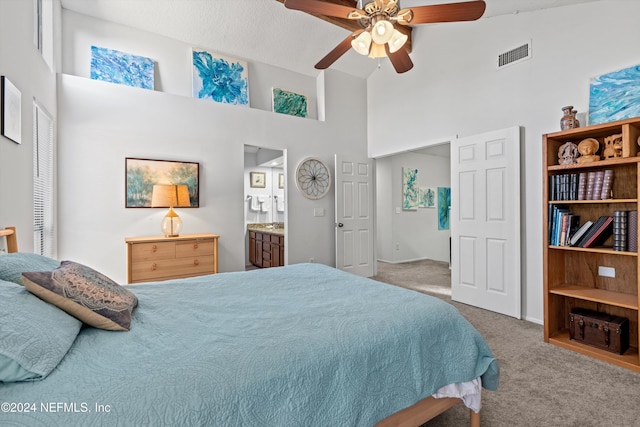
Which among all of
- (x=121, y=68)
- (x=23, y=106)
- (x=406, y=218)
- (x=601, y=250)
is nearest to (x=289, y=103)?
(x=121, y=68)

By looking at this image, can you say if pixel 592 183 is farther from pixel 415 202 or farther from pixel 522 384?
pixel 415 202

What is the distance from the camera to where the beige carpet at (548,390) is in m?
1.73

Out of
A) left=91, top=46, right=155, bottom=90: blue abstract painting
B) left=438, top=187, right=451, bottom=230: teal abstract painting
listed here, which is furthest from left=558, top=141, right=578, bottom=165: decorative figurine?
left=438, top=187, right=451, bottom=230: teal abstract painting

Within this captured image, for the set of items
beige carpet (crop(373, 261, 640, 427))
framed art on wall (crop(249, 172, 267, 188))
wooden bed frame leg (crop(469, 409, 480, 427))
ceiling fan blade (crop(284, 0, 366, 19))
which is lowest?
beige carpet (crop(373, 261, 640, 427))

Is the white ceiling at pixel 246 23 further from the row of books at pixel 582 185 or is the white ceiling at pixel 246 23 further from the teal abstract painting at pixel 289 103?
the row of books at pixel 582 185

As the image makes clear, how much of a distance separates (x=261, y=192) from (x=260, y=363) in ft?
17.8

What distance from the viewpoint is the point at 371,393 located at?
1.16 m

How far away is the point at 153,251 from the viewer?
3365mm

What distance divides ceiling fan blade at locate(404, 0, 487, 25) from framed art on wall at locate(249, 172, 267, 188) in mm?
4484

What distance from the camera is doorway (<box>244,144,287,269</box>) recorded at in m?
5.99

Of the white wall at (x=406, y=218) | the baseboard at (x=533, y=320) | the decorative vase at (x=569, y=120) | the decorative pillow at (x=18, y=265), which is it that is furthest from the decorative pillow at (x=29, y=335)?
the white wall at (x=406, y=218)

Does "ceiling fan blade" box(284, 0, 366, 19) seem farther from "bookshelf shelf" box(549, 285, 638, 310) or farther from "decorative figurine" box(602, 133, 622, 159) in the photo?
"bookshelf shelf" box(549, 285, 638, 310)

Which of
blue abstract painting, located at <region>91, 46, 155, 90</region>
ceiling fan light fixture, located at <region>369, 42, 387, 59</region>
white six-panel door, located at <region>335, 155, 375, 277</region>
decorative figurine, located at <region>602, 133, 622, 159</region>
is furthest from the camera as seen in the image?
white six-panel door, located at <region>335, 155, 375, 277</region>

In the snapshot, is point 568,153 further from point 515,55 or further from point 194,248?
point 194,248
